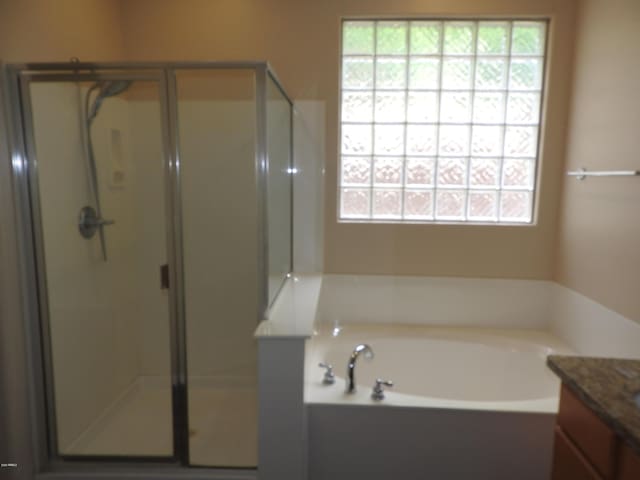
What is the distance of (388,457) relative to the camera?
1664 millimetres

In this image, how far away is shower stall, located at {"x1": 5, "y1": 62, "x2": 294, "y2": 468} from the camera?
1.73 m

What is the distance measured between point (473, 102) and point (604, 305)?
1266 mm

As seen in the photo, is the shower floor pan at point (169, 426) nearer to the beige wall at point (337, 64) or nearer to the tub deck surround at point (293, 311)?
the tub deck surround at point (293, 311)

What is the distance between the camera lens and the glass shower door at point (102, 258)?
1.83m

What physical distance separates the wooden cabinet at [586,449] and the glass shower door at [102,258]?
1547 millimetres

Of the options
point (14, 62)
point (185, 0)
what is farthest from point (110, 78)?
point (185, 0)

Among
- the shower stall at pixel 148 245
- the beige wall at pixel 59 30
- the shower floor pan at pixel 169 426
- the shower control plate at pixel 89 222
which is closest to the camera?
the beige wall at pixel 59 30

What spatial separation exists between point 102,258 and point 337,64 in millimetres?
1680

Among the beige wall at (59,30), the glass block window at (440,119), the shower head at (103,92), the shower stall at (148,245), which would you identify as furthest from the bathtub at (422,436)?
the beige wall at (59,30)

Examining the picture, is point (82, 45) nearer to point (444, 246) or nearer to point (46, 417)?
point (46, 417)

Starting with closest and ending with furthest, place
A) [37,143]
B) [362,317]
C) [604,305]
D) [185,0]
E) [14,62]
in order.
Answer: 1. [14,62]
2. [37,143]
3. [604,305]
4. [185,0]
5. [362,317]

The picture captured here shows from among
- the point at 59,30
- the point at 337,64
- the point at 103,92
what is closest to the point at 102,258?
the point at 103,92

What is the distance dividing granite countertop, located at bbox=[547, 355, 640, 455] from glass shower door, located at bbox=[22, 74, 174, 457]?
1.55m

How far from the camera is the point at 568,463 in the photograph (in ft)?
3.42
